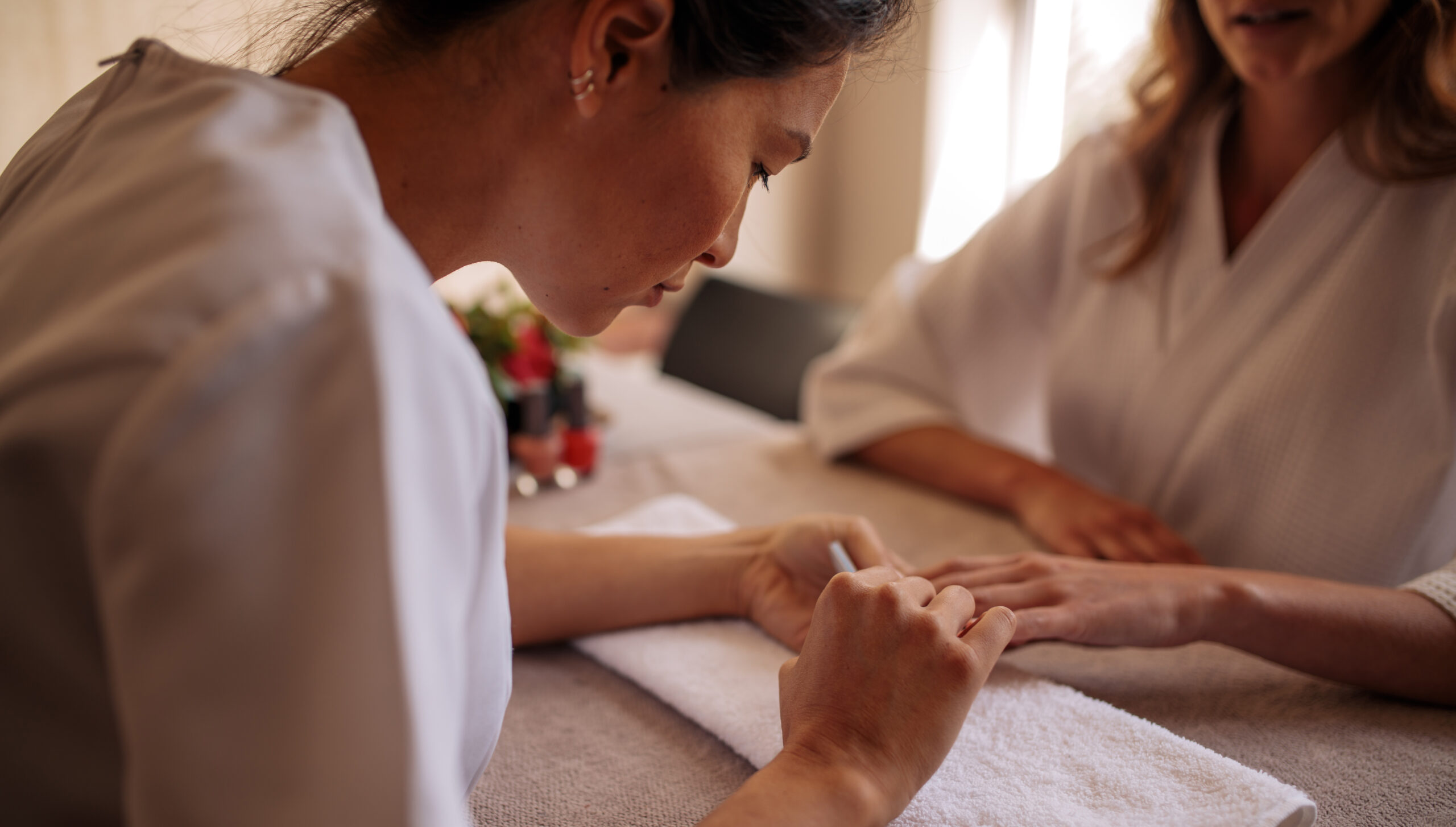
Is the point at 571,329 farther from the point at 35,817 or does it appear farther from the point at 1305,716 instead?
the point at 1305,716

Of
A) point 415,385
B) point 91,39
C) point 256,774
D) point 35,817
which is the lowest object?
point 35,817

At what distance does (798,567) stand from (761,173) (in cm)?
35

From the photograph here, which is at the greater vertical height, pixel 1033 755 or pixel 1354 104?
pixel 1354 104

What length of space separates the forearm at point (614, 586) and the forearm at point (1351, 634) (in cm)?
41

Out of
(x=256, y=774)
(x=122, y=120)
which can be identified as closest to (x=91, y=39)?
(x=122, y=120)

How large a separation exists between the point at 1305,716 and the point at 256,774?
0.73 m

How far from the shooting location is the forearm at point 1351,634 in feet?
2.40

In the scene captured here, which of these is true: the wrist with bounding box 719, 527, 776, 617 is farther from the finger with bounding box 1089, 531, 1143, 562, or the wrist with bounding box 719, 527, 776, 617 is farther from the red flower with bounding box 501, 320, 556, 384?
the red flower with bounding box 501, 320, 556, 384

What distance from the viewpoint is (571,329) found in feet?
2.24

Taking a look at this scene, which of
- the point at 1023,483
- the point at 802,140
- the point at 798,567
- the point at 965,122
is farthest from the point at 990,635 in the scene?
the point at 965,122

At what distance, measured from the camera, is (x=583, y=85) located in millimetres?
529

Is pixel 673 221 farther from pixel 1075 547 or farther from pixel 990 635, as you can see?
pixel 1075 547

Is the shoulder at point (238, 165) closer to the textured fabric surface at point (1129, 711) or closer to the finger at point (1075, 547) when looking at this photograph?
the textured fabric surface at point (1129, 711)

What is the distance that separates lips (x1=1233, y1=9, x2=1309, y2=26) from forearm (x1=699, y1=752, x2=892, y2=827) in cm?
84
